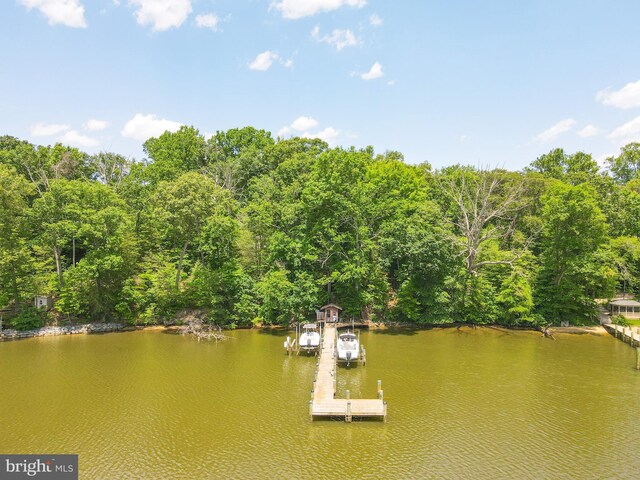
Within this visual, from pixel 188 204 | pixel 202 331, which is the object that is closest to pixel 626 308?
pixel 202 331

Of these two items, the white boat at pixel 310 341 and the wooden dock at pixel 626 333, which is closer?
the white boat at pixel 310 341

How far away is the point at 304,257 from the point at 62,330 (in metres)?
22.6

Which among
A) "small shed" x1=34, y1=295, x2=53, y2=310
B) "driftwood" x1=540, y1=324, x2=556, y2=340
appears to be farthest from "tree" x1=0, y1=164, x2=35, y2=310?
"driftwood" x1=540, y1=324, x2=556, y2=340

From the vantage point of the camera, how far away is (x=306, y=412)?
819 inches

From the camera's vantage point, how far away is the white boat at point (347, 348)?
28219 mm

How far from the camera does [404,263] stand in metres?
41.1

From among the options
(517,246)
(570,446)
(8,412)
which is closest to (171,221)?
(8,412)

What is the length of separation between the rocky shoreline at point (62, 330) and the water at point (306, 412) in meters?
3.59

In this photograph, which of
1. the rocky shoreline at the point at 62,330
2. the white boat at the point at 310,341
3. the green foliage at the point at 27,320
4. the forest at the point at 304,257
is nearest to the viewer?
the white boat at the point at 310,341

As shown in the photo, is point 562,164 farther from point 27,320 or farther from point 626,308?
point 27,320

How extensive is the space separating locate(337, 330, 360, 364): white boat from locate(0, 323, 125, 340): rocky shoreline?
22563mm

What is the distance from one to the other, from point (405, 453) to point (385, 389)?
22.7 feet

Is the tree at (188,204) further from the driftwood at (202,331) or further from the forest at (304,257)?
the driftwood at (202,331)

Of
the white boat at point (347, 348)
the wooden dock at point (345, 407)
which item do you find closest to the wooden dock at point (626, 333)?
the white boat at point (347, 348)
